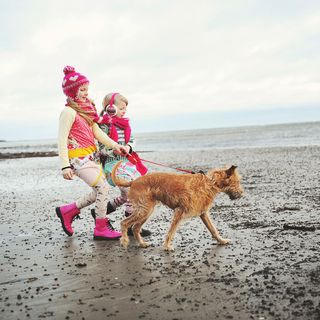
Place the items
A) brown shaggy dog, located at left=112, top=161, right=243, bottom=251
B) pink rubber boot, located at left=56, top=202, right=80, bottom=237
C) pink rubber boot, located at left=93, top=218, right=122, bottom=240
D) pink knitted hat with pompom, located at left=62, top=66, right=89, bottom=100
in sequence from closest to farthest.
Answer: brown shaggy dog, located at left=112, top=161, right=243, bottom=251, pink knitted hat with pompom, located at left=62, top=66, right=89, bottom=100, pink rubber boot, located at left=93, top=218, right=122, bottom=240, pink rubber boot, located at left=56, top=202, right=80, bottom=237

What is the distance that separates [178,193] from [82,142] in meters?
1.78

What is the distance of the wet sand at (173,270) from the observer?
364cm

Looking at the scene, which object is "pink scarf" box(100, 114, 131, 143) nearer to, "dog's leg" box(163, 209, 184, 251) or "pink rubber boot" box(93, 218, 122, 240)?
"pink rubber boot" box(93, 218, 122, 240)

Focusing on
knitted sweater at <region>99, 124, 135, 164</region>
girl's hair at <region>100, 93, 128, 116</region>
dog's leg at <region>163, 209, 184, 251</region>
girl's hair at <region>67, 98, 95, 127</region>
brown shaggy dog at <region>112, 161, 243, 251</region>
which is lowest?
dog's leg at <region>163, 209, 184, 251</region>

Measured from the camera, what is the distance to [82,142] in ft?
21.2

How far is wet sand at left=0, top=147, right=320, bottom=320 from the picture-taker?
12.0 feet

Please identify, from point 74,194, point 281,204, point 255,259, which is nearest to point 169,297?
point 255,259

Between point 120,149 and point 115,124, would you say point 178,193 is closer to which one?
point 120,149

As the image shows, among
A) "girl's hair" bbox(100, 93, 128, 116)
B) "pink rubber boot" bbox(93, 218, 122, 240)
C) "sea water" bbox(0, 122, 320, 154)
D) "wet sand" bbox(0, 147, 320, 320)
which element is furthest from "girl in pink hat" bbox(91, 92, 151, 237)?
"sea water" bbox(0, 122, 320, 154)

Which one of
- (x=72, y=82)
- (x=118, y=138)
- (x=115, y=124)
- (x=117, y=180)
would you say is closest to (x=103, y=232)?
(x=117, y=180)

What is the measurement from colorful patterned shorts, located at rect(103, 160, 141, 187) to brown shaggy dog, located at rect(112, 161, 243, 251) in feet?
1.46

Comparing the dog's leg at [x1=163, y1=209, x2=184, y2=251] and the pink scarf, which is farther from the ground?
the pink scarf

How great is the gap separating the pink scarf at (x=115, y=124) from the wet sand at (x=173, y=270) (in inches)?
66.6

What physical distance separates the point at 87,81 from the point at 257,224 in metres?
3.61
